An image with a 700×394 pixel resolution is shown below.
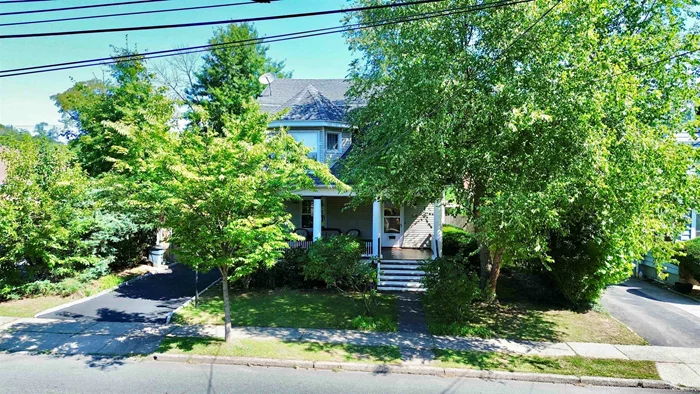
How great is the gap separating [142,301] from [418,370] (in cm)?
874

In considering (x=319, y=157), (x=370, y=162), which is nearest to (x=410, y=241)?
(x=319, y=157)

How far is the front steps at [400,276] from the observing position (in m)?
13.5

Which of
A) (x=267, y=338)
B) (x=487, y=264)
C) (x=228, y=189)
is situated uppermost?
(x=228, y=189)

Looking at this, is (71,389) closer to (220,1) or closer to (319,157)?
(220,1)

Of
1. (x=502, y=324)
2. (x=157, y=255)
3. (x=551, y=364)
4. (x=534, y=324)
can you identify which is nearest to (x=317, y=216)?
(x=157, y=255)

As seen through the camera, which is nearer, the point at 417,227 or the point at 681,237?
the point at 681,237

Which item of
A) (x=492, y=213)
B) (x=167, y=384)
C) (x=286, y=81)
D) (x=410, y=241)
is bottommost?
(x=167, y=384)

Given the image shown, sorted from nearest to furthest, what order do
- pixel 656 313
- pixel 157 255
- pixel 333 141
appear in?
1. pixel 656 313
2. pixel 157 255
3. pixel 333 141

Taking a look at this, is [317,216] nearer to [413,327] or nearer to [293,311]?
[293,311]

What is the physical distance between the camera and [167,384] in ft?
22.4

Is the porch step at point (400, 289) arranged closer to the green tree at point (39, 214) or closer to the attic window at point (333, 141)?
the attic window at point (333, 141)

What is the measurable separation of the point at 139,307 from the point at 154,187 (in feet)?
16.5

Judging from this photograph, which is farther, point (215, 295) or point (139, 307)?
point (215, 295)

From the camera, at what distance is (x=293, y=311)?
35.8 ft
